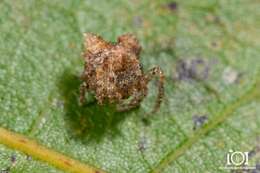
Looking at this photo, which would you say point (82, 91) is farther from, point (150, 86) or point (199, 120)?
point (199, 120)

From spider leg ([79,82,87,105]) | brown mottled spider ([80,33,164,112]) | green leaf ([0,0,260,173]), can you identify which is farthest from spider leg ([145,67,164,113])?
spider leg ([79,82,87,105])

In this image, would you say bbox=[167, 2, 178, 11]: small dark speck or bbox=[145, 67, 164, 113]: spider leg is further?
bbox=[167, 2, 178, 11]: small dark speck

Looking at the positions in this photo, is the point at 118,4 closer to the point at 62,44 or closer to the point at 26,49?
the point at 62,44

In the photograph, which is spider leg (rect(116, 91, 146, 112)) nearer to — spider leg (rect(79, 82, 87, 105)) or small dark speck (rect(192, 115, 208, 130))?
spider leg (rect(79, 82, 87, 105))

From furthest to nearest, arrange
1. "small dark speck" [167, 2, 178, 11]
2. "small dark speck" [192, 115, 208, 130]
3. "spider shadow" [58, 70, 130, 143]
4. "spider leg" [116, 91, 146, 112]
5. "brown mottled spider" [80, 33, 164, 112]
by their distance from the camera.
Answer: "small dark speck" [167, 2, 178, 11] < "small dark speck" [192, 115, 208, 130] < "spider leg" [116, 91, 146, 112] < "spider shadow" [58, 70, 130, 143] < "brown mottled spider" [80, 33, 164, 112]

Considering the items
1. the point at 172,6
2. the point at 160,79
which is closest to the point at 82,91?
the point at 160,79

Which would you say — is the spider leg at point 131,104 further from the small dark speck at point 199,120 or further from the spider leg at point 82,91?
the small dark speck at point 199,120

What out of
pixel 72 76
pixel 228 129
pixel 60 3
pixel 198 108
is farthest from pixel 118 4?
pixel 228 129
